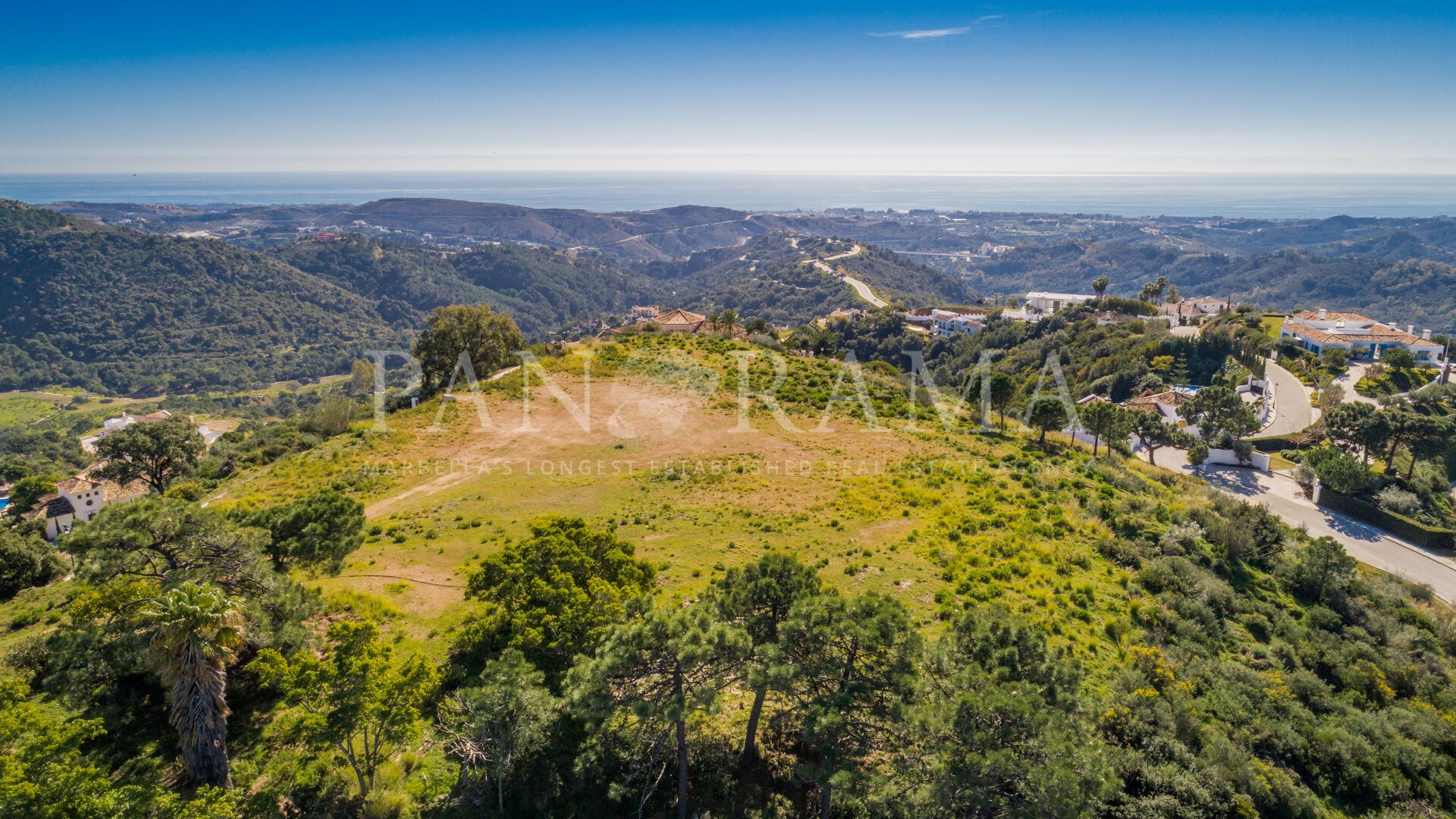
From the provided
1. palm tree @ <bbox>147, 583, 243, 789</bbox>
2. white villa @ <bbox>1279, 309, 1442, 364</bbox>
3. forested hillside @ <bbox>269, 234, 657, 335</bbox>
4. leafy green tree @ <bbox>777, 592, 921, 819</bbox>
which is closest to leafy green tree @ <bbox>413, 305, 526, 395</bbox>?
palm tree @ <bbox>147, 583, 243, 789</bbox>

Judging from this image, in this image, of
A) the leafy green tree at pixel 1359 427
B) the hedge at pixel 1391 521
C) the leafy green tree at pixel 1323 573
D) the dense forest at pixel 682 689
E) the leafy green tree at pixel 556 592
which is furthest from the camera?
the leafy green tree at pixel 1359 427

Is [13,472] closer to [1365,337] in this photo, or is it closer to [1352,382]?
[1352,382]

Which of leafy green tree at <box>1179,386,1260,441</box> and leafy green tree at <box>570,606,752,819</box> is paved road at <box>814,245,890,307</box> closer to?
leafy green tree at <box>1179,386,1260,441</box>

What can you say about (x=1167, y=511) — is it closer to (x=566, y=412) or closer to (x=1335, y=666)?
(x=1335, y=666)

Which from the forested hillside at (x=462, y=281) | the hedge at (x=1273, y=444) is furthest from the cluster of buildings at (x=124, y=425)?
the hedge at (x=1273, y=444)

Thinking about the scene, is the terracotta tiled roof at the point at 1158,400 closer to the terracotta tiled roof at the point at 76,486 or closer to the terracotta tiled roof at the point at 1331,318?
the terracotta tiled roof at the point at 1331,318

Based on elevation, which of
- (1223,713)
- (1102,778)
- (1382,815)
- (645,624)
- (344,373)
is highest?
(645,624)

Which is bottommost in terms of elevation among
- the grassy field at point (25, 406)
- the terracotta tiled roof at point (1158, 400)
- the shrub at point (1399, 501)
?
the grassy field at point (25, 406)

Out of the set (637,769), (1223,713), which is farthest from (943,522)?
(637,769)
